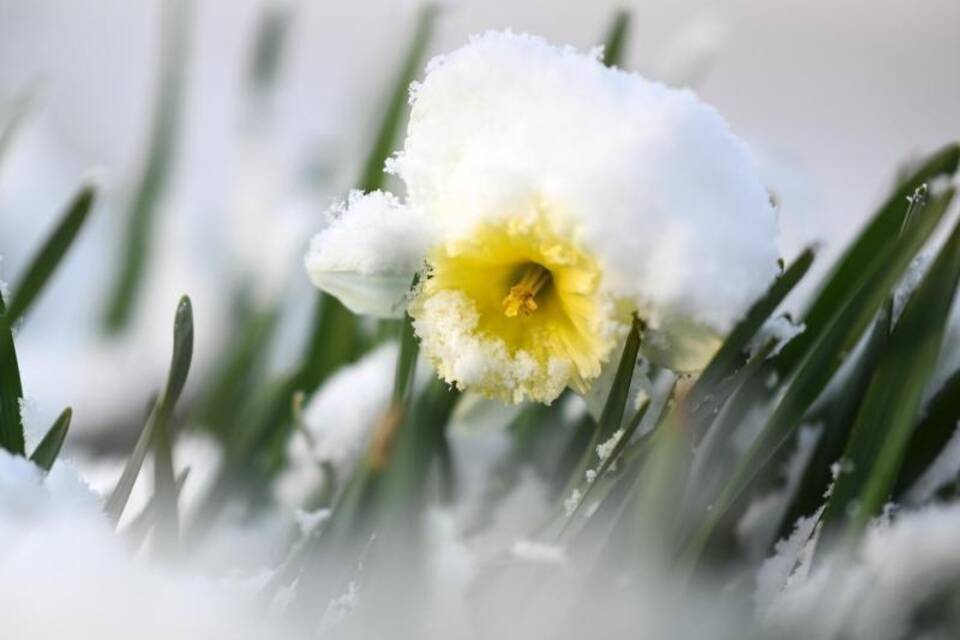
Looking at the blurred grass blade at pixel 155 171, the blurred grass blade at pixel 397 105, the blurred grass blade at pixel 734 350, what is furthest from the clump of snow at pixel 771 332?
the blurred grass blade at pixel 155 171

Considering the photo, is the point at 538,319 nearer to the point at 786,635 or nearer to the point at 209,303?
the point at 786,635

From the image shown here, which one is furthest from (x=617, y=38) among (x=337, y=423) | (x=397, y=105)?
(x=337, y=423)

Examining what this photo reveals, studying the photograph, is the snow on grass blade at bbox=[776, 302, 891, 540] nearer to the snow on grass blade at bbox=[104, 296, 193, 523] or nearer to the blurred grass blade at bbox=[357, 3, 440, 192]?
the snow on grass blade at bbox=[104, 296, 193, 523]

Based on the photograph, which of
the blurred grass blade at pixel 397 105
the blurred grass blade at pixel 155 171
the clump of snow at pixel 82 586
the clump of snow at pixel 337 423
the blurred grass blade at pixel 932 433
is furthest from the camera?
the blurred grass blade at pixel 155 171

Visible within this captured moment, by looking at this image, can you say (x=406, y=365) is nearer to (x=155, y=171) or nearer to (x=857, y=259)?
(x=857, y=259)

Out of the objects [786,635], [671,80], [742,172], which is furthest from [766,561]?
[671,80]

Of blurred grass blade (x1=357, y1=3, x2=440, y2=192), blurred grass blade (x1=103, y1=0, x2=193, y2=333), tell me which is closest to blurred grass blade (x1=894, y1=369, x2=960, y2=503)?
blurred grass blade (x1=357, y1=3, x2=440, y2=192)

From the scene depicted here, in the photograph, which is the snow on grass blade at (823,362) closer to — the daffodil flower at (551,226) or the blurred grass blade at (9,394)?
the daffodil flower at (551,226)
